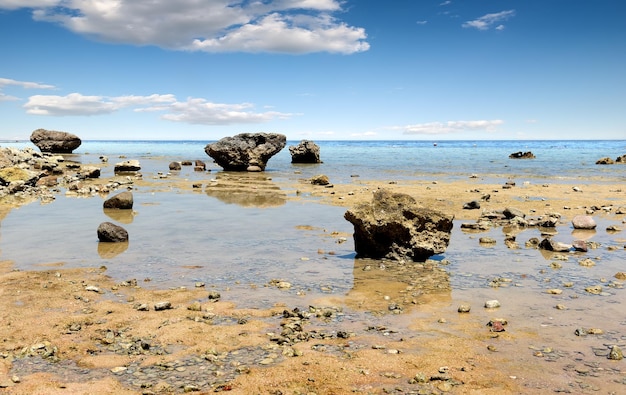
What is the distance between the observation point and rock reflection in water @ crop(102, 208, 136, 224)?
1664 centimetres

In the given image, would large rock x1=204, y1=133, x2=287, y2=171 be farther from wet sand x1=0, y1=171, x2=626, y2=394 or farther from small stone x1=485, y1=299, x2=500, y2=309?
small stone x1=485, y1=299, x2=500, y2=309

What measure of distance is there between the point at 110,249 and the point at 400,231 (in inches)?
294

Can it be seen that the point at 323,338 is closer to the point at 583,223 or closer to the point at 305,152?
the point at 583,223

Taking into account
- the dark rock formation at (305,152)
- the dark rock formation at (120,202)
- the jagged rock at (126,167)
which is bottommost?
the dark rock formation at (120,202)

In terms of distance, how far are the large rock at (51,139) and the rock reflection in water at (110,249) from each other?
57300 mm

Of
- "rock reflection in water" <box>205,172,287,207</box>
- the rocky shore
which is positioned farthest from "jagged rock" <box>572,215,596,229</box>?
"rock reflection in water" <box>205,172,287,207</box>

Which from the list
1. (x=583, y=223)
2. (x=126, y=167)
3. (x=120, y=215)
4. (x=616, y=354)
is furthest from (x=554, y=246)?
(x=126, y=167)

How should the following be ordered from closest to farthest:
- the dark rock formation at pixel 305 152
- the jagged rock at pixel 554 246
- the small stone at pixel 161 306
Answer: the small stone at pixel 161 306, the jagged rock at pixel 554 246, the dark rock formation at pixel 305 152

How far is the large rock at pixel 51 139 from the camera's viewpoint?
202 feet

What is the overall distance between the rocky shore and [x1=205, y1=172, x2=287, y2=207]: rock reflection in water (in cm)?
1118

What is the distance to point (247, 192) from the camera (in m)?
25.8

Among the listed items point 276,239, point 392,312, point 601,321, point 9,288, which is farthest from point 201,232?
point 601,321

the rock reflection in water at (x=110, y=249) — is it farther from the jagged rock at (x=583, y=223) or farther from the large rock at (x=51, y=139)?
the large rock at (x=51, y=139)

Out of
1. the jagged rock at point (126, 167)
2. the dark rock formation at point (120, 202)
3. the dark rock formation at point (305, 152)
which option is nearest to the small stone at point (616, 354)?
the dark rock formation at point (120, 202)
